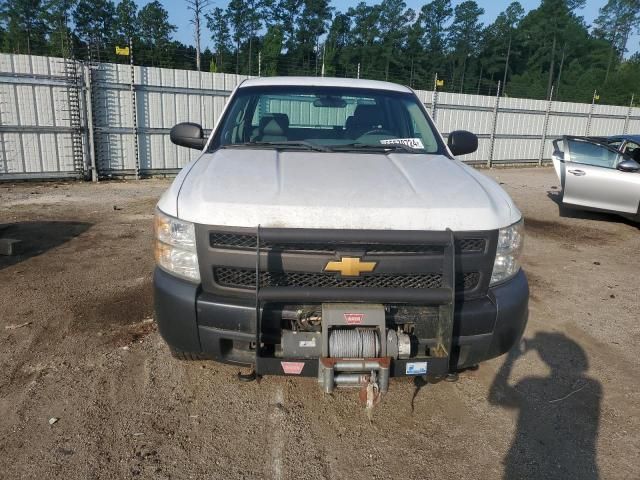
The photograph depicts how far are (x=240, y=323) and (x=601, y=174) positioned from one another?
25.4 feet

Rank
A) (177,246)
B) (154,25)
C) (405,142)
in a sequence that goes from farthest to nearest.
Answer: (154,25), (405,142), (177,246)

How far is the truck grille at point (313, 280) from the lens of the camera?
239 cm

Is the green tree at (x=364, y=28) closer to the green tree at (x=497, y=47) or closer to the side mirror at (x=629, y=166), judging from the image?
the green tree at (x=497, y=47)

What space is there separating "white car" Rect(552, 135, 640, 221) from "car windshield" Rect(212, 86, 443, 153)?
538 cm

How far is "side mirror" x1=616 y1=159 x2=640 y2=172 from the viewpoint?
774 centimetres

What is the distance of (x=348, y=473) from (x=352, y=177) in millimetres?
1546

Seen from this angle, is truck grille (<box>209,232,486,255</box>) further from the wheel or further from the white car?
the white car

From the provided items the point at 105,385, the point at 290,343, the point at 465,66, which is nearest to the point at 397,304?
the point at 290,343

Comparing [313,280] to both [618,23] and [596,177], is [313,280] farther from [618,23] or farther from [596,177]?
[618,23]

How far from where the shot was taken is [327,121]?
12.3ft

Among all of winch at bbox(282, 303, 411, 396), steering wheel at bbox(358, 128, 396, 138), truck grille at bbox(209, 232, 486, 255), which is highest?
steering wheel at bbox(358, 128, 396, 138)

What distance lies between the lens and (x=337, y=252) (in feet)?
7.69

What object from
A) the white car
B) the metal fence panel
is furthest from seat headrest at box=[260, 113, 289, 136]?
the metal fence panel

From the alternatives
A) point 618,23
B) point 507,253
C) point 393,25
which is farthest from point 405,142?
point 618,23
